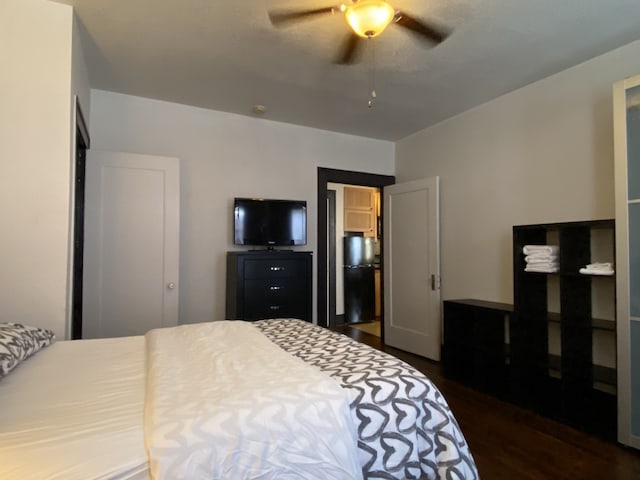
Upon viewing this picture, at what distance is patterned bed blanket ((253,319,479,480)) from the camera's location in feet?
3.89

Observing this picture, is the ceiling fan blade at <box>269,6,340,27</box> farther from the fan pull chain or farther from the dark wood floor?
the dark wood floor

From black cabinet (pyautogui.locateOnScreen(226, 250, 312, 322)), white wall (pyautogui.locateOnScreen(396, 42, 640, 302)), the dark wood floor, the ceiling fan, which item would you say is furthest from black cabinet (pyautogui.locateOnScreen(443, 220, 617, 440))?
the ceiling fan

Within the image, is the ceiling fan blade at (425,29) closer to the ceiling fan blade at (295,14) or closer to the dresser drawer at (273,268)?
Answer: the ceiling fan blade at (295,14)

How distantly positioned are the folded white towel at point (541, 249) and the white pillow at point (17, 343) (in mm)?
3178

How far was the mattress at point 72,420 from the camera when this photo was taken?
88cm

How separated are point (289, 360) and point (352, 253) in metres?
4.43

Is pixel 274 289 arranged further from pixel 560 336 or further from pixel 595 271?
pixel 595 271

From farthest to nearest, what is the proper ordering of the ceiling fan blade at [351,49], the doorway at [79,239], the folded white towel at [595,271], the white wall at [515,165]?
1. the doorway at [79,239]
2. the white wall at [515,165]
3. the folded white towel at [595,271]
4. the ceiling fan blade at [351,49]

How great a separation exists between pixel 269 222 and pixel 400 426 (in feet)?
9.17

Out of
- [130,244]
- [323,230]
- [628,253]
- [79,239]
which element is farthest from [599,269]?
[79,239]

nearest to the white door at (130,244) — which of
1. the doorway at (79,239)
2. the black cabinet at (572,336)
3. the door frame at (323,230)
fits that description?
the doorway at (79,239)

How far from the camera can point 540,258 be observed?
279 cm

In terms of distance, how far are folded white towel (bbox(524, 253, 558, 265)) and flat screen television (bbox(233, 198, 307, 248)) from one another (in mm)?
2103

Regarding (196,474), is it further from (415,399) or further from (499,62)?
(499,62)
